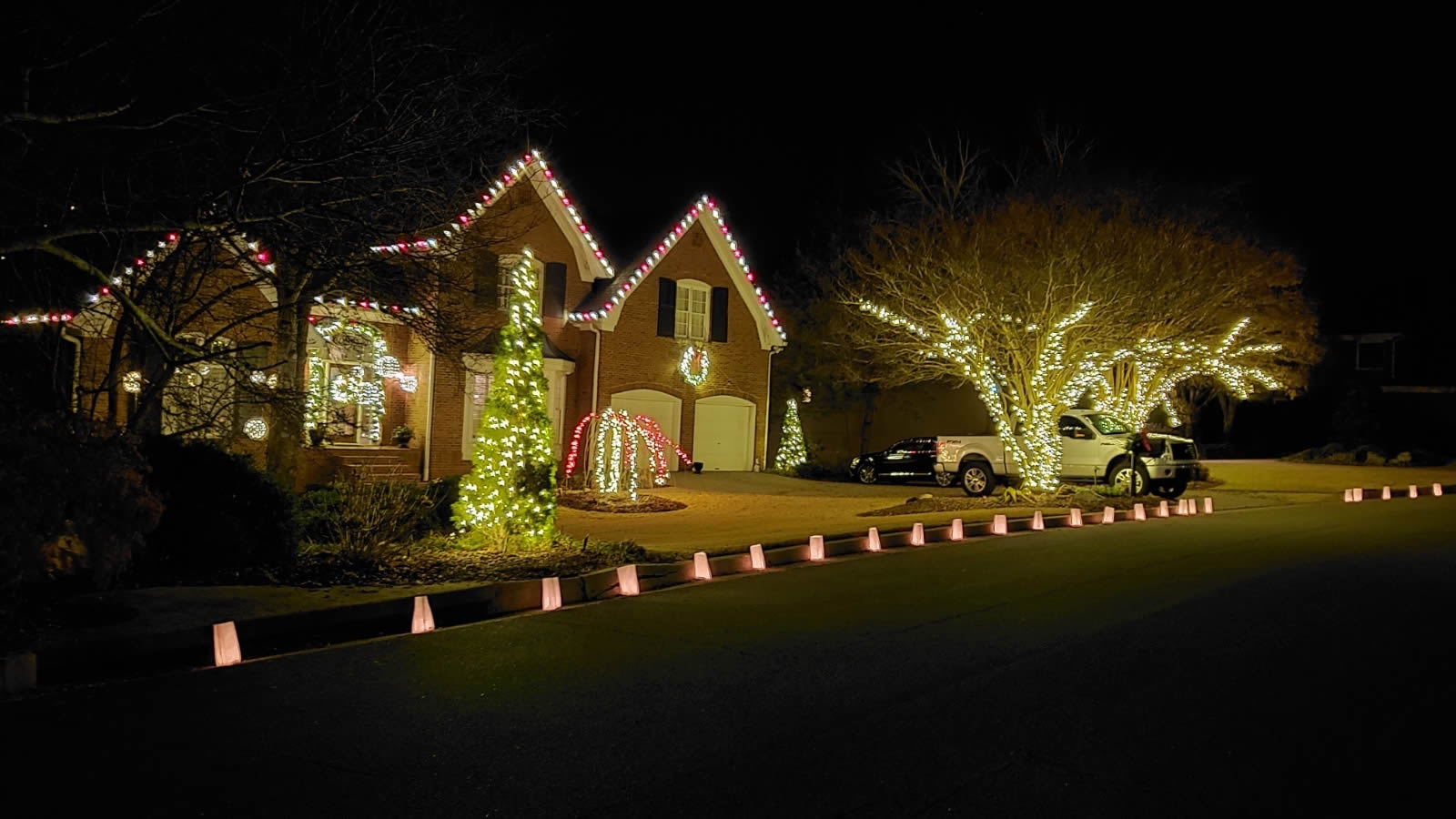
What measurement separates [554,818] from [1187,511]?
2071 centimetres

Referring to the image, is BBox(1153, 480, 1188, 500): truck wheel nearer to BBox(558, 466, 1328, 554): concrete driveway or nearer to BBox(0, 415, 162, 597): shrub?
BBox(558, 466, 1328, 554): concrete driveway

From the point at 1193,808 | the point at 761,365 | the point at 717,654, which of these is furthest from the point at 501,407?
the point at 761,365

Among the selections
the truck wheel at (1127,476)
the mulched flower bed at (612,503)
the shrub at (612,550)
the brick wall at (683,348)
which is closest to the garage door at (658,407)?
the brick wall at (683,348)

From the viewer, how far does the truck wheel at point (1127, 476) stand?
25.5 meters

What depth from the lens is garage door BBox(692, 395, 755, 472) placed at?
32.0 m

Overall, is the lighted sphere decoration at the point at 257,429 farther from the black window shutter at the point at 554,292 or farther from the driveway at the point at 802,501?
the black window shutter at the point at 554,292

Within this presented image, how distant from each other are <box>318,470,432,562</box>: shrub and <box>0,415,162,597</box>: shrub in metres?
3.76

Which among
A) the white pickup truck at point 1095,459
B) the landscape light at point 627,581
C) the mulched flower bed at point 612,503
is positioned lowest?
the landscape light at point 627,581

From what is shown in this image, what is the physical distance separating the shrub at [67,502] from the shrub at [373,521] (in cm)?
376

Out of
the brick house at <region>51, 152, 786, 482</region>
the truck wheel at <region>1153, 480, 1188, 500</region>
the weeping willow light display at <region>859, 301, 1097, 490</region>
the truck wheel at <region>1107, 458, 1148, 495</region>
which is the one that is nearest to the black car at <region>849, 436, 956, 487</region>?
the brick house at <region>51, 152, 786, 482</region>

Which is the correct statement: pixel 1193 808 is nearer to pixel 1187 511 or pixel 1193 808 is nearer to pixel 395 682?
pixel 395 682

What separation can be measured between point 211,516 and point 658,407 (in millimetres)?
18756

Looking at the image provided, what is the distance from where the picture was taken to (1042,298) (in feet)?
A: 77.7

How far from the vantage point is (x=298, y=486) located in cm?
1998
